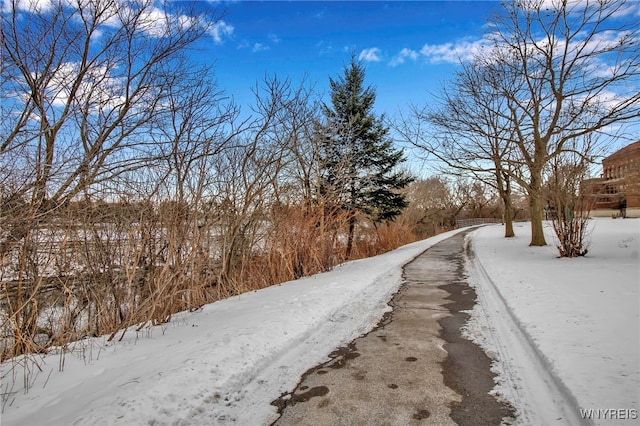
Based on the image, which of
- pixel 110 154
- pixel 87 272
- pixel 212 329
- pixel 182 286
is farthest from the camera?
pixel 182 286

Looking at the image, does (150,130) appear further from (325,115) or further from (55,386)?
(325,115)

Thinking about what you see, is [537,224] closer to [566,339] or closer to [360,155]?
[360,155]

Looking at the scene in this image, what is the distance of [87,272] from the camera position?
18.3ft

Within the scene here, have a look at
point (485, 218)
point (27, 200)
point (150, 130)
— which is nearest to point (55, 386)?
point (27, 200)

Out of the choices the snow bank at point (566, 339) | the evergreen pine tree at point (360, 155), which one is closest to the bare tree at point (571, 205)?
the snow bank at point (566, 339)

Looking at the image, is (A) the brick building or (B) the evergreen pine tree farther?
(B) the evergreen pine tree

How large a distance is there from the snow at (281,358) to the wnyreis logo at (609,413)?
46 millimetres

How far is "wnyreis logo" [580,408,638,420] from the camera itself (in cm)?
238

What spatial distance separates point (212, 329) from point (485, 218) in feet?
182

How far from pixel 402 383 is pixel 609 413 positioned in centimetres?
149

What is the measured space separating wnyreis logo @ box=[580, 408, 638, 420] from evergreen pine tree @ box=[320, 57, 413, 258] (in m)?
12.8

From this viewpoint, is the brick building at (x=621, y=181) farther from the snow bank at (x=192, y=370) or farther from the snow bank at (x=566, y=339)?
the snow bank at (x=192, y=370)

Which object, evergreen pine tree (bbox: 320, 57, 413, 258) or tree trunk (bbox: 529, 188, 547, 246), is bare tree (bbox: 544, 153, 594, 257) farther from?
evergreen pine tree (bbox: 320, 57, 413, 258)

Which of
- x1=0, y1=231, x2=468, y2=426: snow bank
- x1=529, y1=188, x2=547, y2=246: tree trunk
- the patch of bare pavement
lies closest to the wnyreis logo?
the patch of bare pavement
